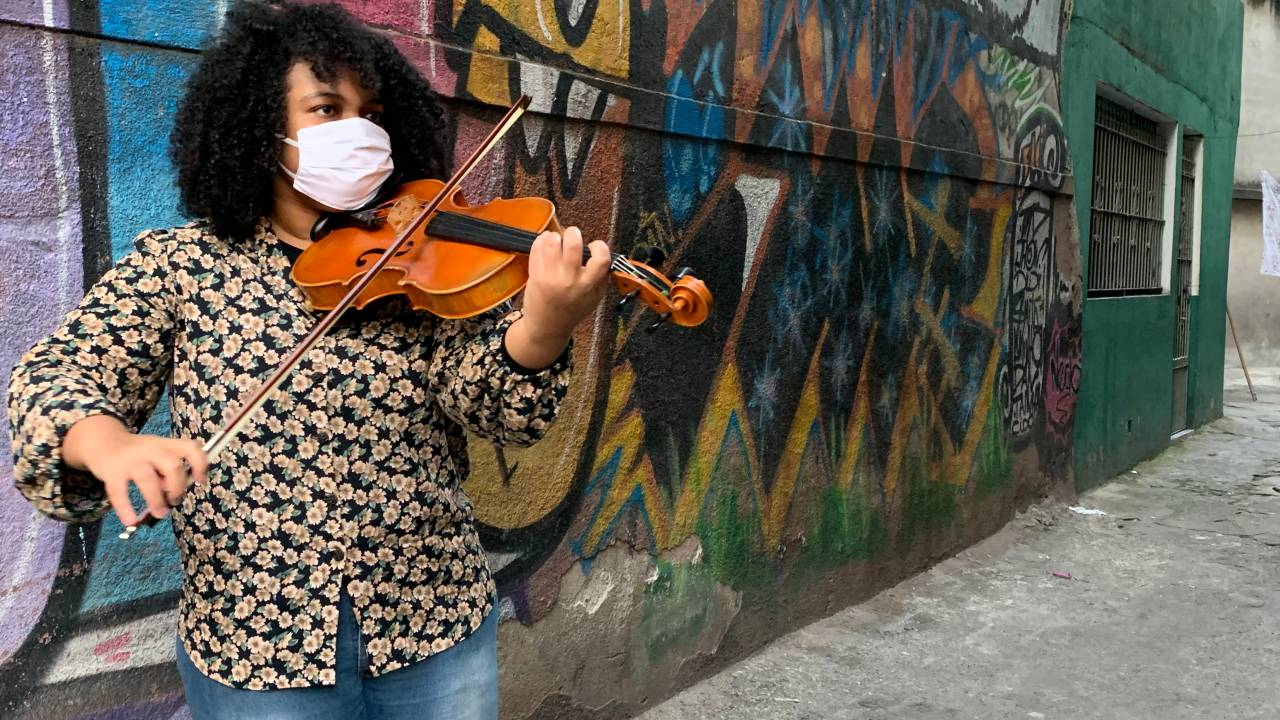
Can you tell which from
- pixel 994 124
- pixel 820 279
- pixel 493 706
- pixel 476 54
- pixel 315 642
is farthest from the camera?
pixel 994 124

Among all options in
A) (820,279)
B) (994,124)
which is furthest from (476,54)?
(994,124)

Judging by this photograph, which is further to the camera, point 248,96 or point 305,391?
point 248,96

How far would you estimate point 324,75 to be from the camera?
61.3 inches

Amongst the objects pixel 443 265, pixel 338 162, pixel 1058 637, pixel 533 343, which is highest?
pixel 338 162

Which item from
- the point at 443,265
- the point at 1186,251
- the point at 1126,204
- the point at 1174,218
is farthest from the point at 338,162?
the point at 1186,251

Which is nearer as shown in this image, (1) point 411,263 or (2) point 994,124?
(1) point 411,263

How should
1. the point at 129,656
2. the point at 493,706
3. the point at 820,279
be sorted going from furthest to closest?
the point at 820,279, the point at 129,656, the point at 493,706

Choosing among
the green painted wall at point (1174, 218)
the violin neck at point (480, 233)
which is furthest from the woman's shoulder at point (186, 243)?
the green painted wall at point (1174, 218)

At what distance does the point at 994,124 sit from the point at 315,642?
4903 millimetres

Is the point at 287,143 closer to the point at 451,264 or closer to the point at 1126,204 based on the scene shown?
the point at 451,264

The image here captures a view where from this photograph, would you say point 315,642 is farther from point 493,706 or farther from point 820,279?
point 820,279

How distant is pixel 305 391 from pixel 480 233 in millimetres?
327

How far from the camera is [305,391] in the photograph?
57.4 inches

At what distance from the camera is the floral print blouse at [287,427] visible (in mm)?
1442
